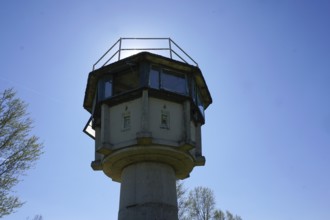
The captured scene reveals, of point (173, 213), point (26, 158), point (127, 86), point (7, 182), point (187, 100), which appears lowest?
point (173, 213)

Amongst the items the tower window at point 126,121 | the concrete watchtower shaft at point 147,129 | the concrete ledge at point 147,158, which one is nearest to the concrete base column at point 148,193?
the concrete watchtower shaft at point 147,129

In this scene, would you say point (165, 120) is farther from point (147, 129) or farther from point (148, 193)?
point (148, 193)

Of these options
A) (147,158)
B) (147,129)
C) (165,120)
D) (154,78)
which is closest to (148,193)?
(147,158)

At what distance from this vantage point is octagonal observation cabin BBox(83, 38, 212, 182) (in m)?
12.9

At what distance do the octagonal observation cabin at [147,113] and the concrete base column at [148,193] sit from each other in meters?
0.36

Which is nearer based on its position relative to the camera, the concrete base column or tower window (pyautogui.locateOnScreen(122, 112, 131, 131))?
the concrete base column

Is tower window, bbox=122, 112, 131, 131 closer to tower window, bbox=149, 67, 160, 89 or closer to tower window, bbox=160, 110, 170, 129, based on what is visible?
Answer: tower window, bbox=160, 110, 170, 129

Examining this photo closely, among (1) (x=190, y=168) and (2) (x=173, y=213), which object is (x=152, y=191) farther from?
(1) (x=190, y=168)

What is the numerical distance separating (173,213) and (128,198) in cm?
160

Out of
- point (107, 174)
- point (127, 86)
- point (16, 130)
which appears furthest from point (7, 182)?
point (127, 86)

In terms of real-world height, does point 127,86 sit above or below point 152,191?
above

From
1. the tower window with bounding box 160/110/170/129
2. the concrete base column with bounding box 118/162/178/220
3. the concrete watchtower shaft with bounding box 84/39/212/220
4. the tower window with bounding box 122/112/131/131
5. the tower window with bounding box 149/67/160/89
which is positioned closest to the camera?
the concrete base column with bounding box 118/162/178/220

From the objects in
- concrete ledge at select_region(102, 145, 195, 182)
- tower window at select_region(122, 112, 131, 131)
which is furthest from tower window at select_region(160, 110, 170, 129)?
tower window at select_region(122, 112, 131, 131)

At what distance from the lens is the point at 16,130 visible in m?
15.9
